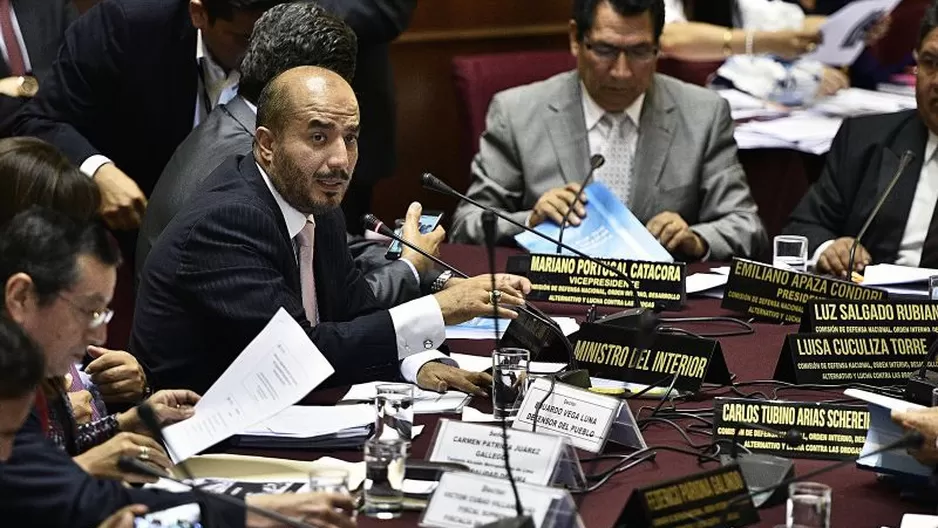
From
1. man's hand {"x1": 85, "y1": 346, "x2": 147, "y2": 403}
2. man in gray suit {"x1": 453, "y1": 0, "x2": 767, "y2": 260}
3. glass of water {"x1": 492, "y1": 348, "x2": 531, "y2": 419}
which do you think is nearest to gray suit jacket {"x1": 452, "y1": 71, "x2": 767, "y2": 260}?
man in gray suit {"x1": 453, "y1": 0, "x2": 767, "y2": 260}

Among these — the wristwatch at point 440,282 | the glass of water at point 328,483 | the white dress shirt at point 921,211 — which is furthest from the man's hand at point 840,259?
the glass of water at point 328,483

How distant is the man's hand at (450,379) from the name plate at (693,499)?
0.73m

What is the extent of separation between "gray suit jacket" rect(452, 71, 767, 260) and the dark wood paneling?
1.25 m

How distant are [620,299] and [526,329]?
47 centimetres

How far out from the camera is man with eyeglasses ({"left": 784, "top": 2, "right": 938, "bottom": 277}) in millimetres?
4039

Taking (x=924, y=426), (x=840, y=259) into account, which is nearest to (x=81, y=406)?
(x=924, y=426)

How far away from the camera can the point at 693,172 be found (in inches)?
170

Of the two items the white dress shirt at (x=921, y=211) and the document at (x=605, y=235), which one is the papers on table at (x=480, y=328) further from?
the white dress shirt at (x=921, y=211)

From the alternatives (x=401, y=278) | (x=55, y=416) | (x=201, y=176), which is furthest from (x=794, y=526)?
(x=201, y=176)

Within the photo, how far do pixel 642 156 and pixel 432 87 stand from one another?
1635mm

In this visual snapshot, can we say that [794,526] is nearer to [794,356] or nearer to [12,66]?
[794,356]

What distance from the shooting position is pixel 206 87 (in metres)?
3.97

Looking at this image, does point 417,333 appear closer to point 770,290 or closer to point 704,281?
point 770,290

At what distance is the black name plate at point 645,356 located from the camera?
2.70 metres
